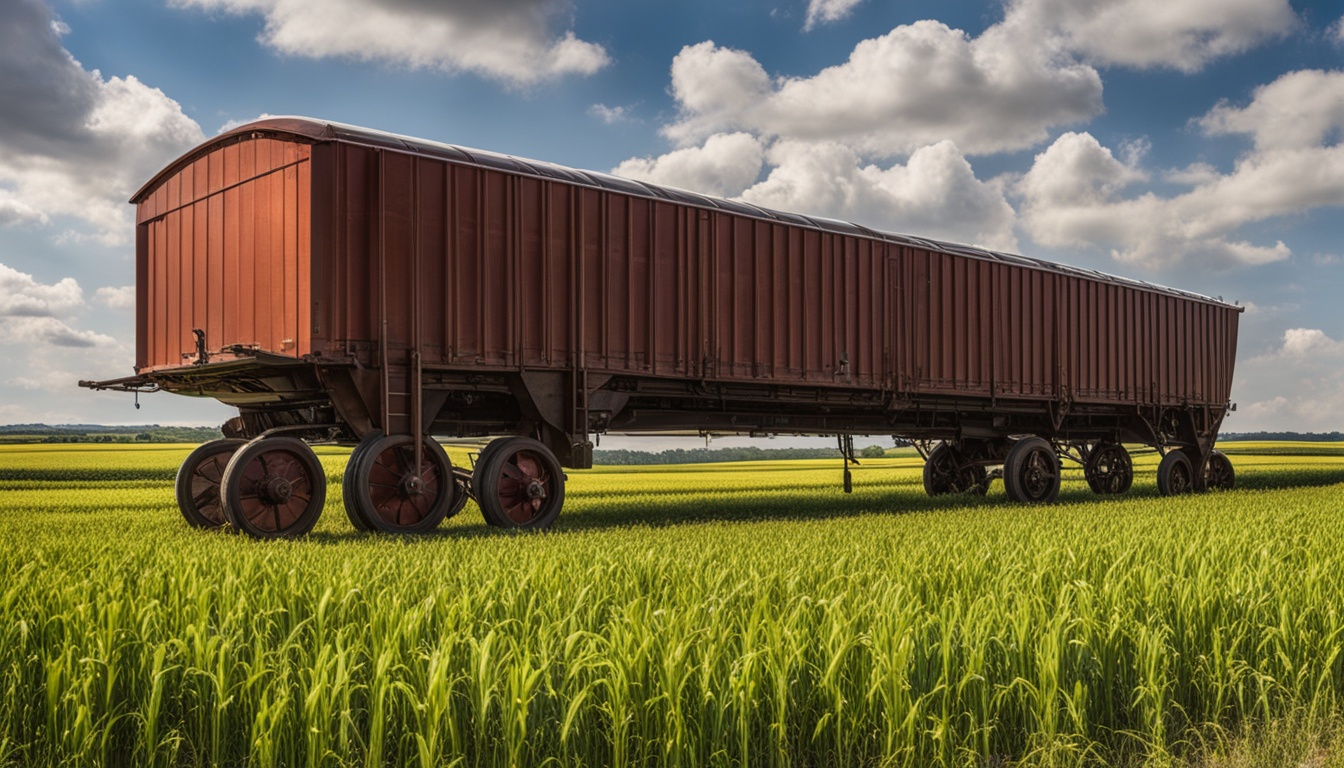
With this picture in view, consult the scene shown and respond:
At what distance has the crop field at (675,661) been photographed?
375 cm

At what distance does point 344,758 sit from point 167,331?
42.4 ft

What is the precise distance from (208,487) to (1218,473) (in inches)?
903

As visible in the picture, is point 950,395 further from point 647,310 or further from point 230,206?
point 230,206

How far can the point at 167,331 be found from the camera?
48.5ft

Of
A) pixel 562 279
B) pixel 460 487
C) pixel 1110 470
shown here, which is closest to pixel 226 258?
pixel 460 487

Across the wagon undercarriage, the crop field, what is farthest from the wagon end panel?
the crop field

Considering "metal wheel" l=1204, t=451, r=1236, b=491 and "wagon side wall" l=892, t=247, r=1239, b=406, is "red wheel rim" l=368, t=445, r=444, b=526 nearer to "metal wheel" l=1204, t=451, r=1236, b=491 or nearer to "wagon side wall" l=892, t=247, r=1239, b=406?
"wagon side wall" l=892, t=247, r=1239, b=406

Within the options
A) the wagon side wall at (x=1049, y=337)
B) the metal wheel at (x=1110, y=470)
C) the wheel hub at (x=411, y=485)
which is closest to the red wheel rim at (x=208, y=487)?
the wheel hub at (x=411, y=485)

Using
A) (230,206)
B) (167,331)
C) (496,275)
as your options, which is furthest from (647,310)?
(167,331)

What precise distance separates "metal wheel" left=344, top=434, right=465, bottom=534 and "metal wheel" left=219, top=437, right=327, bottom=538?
486 millimetres

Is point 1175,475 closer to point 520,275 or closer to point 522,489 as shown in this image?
point 522,489

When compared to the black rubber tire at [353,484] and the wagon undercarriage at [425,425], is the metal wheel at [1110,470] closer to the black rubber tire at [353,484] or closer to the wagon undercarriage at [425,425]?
the wagon undercarriage at [425,425]

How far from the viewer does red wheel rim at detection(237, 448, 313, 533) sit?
11.3m

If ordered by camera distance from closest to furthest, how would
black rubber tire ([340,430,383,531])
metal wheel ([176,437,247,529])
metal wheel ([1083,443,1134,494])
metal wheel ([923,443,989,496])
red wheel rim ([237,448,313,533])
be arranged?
red wheel rim ([237,448,313,533])
black rubber tire ([340,430,383,531])
metal wheel ([176,437,247,529])
metal wheel ([923,443,989,496])
metal wheel ([1083,443,1134,494])
